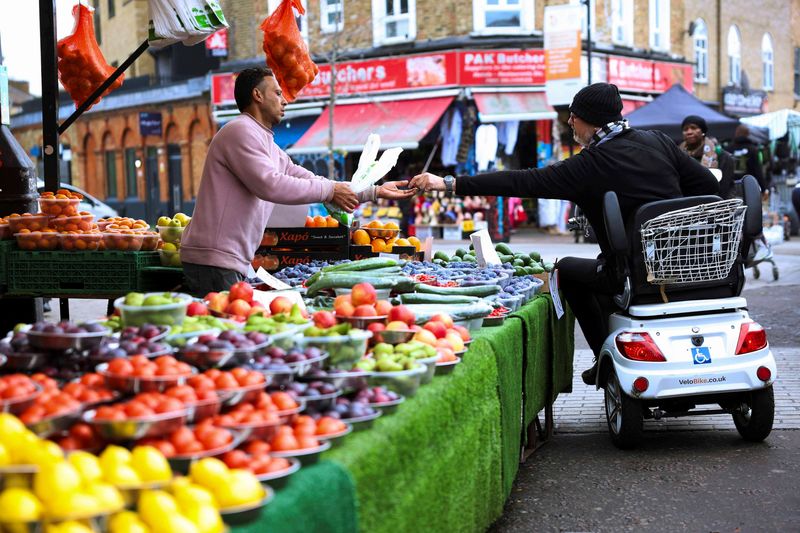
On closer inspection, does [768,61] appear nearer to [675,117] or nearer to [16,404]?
[675,117]

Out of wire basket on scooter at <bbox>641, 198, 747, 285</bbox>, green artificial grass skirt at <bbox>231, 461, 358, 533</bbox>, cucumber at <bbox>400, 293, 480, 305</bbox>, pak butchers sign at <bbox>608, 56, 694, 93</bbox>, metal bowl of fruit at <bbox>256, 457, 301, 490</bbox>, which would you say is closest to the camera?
green artificial grass skirt at <bbox>231, 461, 358, 533</bbox>

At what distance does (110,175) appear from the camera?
4241 cm

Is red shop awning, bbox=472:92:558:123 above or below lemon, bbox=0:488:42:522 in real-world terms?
above

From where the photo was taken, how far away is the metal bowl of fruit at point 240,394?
2832 millimetres

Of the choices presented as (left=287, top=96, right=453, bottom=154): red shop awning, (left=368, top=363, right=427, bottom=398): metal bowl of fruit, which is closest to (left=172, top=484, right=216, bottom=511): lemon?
(left=368, top=363, right=427, bottom=398): metal bowl of fruit

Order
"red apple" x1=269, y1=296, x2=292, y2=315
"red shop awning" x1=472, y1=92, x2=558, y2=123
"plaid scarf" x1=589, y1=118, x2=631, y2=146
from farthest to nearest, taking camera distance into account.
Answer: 1. "red shop awning" x1=472, y1=92, x2=558, y2=123
2. "plaid scarf" x1=589, y1=118, x2=631, y2=146
3. "red apple" x1=269, y1=296, x2=292, y2=315

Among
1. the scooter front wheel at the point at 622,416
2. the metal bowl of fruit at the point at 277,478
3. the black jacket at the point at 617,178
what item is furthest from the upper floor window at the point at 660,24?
the metal bowl of fruit at the point at 277,478

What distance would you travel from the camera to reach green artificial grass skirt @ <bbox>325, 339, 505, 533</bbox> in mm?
2832

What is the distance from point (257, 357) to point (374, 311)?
95 cm

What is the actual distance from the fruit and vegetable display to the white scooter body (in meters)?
1.85

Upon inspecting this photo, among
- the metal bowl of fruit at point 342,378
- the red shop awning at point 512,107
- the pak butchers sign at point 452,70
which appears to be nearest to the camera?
the metal bowl of fruit at point 342,378

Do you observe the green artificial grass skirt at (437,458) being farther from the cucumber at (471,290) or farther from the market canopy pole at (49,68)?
the market canopy pole at (49,68)

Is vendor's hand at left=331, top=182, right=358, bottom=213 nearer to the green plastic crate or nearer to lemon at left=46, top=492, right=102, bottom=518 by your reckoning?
the green plastic crate

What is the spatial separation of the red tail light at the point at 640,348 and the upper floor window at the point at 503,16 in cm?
2242
